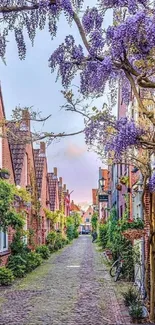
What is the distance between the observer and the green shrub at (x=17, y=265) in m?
16.0

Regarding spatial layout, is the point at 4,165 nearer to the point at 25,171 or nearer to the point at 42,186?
the point at 25,171

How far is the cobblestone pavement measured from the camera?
914 cm

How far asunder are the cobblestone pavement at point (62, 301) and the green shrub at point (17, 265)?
0.30 metres

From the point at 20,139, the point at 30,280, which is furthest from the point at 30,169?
the point at 20,139

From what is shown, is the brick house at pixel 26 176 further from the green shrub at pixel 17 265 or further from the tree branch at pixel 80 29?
the tree branch at pixel 80 29

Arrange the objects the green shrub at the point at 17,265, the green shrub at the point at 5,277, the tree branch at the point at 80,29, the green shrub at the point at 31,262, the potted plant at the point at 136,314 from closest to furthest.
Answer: the tree branch at the point at 80,29, the potted plant at the point at 136,314, the green shrub at the point at 5,277, the green shrub at the point at 17,265, the green shrub at the point at 31,262

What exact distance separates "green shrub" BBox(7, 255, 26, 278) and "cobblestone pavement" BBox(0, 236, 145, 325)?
1.00 feet

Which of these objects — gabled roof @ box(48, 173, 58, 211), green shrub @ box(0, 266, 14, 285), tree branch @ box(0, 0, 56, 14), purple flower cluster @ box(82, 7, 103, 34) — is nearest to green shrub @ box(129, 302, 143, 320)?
purple flower cluster @ box(82, 7, 103, 34)

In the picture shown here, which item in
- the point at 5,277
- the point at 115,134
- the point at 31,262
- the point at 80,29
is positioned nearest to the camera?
the point at 80,29

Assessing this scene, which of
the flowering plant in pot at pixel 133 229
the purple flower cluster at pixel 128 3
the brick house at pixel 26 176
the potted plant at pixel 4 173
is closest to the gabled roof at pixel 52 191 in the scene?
the brick house at pixel 26 176

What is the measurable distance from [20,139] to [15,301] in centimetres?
531

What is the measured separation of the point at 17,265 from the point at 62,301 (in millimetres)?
5361

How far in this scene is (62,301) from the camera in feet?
36.7

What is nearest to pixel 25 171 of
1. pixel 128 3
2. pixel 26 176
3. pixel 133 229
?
pixel 26 176
